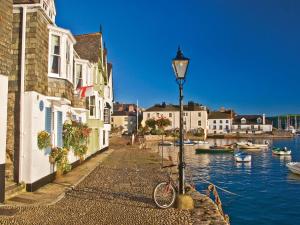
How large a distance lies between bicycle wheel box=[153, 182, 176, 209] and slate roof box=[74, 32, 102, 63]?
926 inches

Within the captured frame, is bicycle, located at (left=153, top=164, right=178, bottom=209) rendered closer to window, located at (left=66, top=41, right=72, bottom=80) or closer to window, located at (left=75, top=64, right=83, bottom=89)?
window, located at (left=66, top=41, right=72, bottom=80)

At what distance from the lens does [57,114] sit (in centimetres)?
1923

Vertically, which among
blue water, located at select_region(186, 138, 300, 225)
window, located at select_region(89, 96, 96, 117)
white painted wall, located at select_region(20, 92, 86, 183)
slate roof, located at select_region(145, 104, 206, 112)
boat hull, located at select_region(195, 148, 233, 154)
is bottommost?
blue water, located at select_region(186, 138, 300, 225)

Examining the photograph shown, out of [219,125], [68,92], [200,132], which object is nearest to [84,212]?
[68,92]

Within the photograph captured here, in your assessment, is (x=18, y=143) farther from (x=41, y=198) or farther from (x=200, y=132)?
(x=200, y=132)

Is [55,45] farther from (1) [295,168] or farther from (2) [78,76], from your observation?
(1) [295,168]

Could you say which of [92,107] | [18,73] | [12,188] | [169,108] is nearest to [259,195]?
[12,188]

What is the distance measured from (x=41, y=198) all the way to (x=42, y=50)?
268 inches

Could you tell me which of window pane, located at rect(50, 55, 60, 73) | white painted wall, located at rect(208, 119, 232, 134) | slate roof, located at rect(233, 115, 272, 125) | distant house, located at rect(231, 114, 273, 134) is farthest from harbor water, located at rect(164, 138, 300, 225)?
slate roof, located at rect(233, 115, 272, 125)

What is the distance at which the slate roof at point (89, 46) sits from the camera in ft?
115

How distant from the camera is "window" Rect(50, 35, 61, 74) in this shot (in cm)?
1781

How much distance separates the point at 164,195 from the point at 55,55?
31.1ft

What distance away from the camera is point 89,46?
3684cm

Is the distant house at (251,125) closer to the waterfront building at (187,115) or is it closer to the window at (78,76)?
the waterfront building at (187,115)
